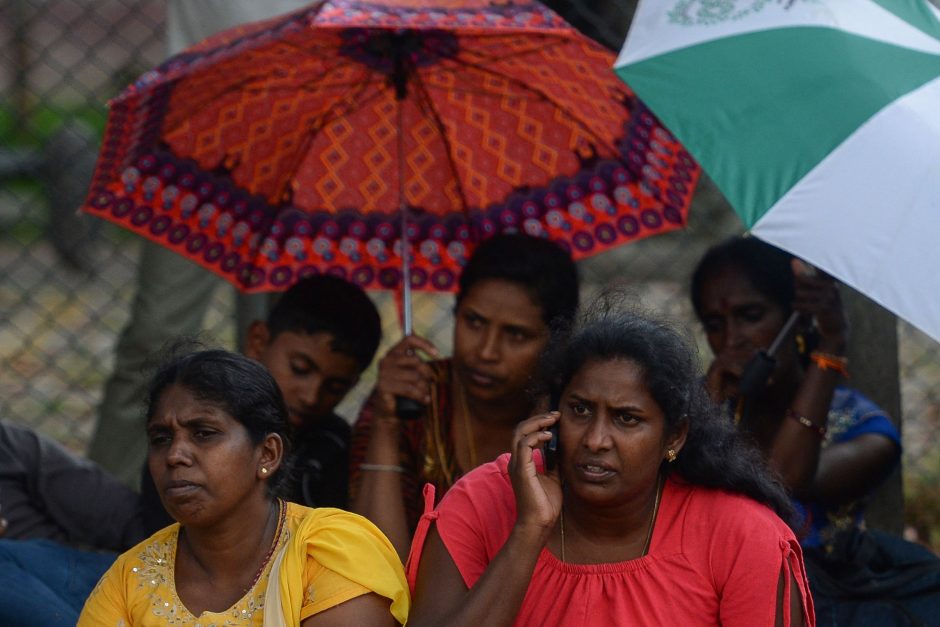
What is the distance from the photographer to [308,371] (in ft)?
12.6

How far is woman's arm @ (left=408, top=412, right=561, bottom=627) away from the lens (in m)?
2.63

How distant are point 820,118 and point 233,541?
159 cm

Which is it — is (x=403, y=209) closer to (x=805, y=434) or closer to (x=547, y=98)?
(x=547, y=98)

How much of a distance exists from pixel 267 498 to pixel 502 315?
1.01 metres

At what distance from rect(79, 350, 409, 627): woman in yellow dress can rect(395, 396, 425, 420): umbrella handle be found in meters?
0.74

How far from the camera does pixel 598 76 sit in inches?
152

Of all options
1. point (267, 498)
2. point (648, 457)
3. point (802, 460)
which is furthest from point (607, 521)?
point (802, 460)

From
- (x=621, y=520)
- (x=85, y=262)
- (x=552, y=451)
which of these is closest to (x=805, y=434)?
(x=621, y=520)

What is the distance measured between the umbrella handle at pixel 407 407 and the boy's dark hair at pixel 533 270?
0.36 meters

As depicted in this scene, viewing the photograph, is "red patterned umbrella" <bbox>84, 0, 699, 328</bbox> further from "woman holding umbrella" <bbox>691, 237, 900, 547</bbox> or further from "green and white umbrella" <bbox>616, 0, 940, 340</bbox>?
"green and white umbrella" <bbox>616, 0, 940, 340</bbox>

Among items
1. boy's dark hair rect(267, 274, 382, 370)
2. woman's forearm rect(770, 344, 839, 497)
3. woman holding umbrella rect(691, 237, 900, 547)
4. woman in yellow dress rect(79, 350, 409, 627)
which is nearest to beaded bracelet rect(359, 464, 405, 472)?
boy's dark hair rect(267, 274, 382, 370)

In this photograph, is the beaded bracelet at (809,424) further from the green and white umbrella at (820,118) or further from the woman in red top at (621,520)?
the green and white umbrella at (820,118)

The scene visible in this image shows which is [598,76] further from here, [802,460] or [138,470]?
[138,470]

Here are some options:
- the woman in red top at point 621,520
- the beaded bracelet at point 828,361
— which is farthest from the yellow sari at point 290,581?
the beaded bracelet at point 828,361
